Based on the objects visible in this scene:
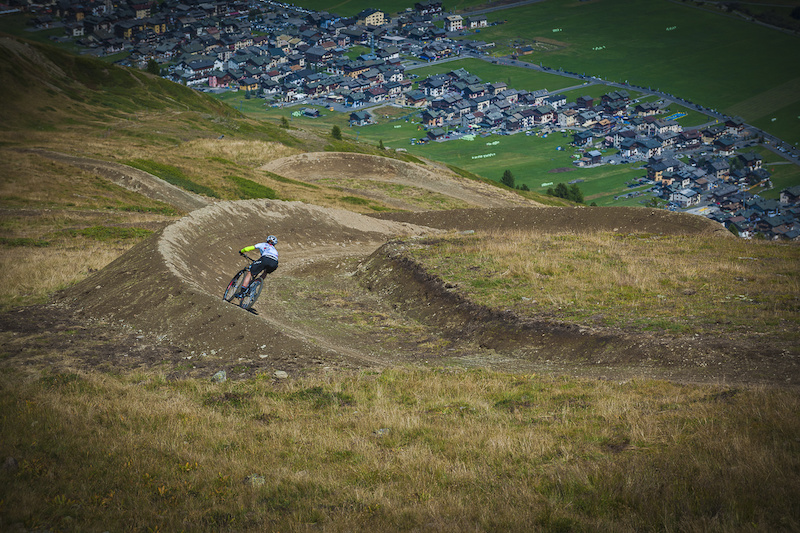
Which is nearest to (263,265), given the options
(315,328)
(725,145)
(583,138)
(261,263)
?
(261,263)

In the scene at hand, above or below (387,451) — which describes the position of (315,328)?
below

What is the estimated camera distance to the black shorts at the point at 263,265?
22062 mm

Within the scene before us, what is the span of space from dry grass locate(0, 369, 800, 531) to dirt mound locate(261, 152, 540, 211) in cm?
5599

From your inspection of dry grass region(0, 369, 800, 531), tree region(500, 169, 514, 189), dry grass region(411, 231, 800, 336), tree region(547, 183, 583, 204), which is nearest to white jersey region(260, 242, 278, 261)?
dry grass region(0, 369, 800, 531)

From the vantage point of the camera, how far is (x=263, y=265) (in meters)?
22.1

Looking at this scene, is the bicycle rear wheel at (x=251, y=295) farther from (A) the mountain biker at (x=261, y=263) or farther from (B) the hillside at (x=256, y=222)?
(B) the hillside at (x=256, y=222)

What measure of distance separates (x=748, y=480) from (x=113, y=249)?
2978cm

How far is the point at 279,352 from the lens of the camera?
62.2ft

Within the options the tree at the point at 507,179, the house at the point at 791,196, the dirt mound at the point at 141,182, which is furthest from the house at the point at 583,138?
the dirt mound at the point at 141,182

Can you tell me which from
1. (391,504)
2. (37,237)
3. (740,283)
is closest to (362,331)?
(391,504)

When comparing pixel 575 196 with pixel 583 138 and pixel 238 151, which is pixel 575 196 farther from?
pixel 238 151

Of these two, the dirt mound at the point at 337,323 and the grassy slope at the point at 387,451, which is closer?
the grassy slope at the point at 387,451

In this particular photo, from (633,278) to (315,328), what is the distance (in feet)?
41.9

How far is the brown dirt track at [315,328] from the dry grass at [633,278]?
4.85ft
